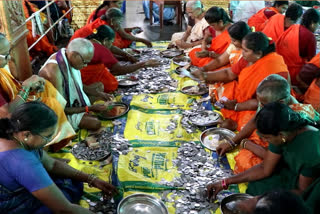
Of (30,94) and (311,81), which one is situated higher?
(30,94)

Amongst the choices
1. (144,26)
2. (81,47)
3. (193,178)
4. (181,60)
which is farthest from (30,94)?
(144,26)

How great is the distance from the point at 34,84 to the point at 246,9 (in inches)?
415

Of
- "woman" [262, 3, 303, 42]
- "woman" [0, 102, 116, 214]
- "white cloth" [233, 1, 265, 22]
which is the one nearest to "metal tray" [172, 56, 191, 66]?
"woman" [262, 3, 303, 42]

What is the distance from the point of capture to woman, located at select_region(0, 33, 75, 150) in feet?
10.2

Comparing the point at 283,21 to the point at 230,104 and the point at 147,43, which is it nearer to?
the point at 230,104

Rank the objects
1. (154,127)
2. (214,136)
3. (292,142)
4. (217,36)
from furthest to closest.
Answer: (217,36), (154,127), (214,136), (292,142)

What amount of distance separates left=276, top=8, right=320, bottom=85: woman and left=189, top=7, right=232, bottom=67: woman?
907 mm

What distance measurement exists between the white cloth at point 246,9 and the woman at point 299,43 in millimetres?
6099

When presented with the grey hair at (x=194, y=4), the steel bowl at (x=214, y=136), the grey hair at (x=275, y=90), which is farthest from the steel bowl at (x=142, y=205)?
the grey hair at (x=194, y=4)

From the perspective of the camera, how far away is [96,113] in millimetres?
4258

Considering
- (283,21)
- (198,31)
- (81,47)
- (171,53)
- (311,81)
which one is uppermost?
(81,47)

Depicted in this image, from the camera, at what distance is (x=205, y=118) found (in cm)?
415

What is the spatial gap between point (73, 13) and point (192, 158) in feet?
23.7

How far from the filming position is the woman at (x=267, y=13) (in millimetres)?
6398
